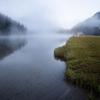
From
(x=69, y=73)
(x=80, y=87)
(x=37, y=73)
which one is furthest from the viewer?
(x=37, y=73)

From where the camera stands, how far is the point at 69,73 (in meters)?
30.2

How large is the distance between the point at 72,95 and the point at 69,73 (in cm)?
624

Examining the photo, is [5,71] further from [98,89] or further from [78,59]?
[98,89]

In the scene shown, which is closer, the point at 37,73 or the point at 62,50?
the point at 37,73

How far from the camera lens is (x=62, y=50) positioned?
5500 centimetres

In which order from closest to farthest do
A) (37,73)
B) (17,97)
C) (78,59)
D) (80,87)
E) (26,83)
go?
(17,97), (80,87), (26,83), (37,73), (78,59)

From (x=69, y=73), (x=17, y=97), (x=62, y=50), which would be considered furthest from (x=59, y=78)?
(x=62, y=50)

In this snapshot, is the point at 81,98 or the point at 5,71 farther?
the point at 5,71

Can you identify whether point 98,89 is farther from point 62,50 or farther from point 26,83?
point 62,50

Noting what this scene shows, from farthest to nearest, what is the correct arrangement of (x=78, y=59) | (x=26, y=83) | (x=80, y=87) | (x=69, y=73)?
(x=78, y=59)
(x=69, y=73)
(x=26, y=83)
(x=80, y=87)

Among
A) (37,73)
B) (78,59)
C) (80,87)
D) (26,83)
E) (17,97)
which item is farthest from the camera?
(78,59)

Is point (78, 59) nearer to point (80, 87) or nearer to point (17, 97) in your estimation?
point (80, 87)

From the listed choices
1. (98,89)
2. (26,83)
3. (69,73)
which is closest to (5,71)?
(26,83)

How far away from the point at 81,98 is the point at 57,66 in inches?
682
